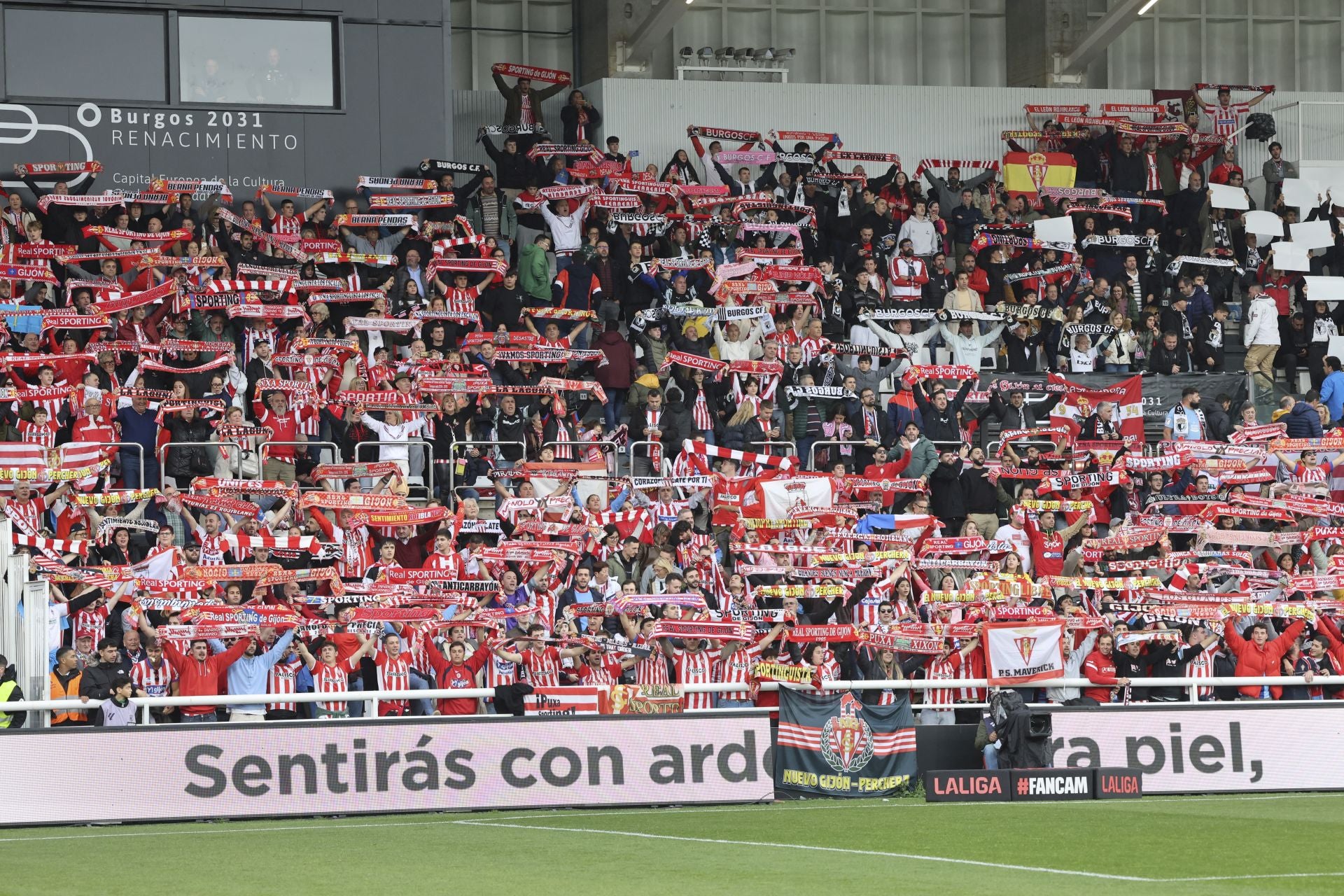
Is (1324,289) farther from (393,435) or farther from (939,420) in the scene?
(393,435)

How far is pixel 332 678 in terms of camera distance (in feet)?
61.5

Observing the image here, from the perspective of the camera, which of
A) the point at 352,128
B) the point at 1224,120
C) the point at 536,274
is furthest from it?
the point at 1224,120

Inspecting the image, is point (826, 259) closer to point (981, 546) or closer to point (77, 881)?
point (981, 546)

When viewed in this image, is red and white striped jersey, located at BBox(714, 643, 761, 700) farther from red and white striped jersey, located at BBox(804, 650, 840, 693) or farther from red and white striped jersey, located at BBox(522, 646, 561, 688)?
red and white striped jersey, located at BBox(522, 646, 561, 688)

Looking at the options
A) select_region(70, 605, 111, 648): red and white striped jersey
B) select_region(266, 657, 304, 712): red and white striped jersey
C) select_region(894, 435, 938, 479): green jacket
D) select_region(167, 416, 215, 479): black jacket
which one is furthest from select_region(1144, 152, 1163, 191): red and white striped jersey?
select_region(70, 605, 111, 648): red and white striped jersey

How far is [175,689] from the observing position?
60.5 feet

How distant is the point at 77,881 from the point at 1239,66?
1287 inches

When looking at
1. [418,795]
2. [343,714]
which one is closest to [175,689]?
[343,714]

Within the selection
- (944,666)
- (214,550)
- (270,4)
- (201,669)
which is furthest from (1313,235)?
(201,669)

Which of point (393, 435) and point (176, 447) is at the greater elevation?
point (393, 435)

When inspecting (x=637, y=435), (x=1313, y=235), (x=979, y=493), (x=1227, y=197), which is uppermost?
(x=1227, y=197)

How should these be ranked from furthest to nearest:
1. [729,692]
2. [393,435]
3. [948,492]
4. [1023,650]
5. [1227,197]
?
[1227,197]
[948,492]
[393,435]
[1023,650]
[729,692]

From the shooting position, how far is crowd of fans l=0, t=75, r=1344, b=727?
19.7 m

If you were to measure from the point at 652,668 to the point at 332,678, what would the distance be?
3145 millimetres
